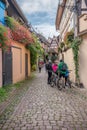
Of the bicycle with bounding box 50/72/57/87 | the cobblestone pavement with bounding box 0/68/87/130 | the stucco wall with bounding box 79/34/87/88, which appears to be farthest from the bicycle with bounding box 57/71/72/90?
the cobblestone pavement with bounding box 0/68/87/130

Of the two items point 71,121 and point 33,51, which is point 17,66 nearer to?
point 33,51

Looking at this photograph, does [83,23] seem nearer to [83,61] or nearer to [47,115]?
[83,61]

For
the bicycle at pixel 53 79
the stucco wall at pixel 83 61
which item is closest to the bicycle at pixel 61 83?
the bicycle at pixel 53 79

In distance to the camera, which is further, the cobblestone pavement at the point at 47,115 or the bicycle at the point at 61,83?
the bicycle at the point at 61,83

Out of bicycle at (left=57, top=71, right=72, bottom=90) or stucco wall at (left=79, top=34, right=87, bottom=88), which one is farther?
bicycle at (left=57, top=71, right=72, bottom=90)

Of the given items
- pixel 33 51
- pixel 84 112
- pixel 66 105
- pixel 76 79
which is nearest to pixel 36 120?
pixel 84 112

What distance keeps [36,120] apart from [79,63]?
827 cm

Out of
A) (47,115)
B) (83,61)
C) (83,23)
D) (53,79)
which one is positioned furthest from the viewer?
(53,79)

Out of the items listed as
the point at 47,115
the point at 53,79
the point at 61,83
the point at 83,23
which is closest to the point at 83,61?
the point at 61,83

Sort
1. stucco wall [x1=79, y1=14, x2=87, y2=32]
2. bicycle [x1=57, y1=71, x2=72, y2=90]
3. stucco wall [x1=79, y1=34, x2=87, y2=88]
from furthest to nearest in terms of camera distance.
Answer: bicycle [x1=57, y1=71, x2=72, y2=90]
stucco wall [x1=79, y1=34, x2=87, y2=88]
stucco wall [x1=79, y1=14, x2=87, y2=32]

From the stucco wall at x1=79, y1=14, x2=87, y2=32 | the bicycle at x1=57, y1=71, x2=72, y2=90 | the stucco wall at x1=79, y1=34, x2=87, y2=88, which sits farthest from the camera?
the bicycle at x1=57, y1=71, x2=72, y2=90

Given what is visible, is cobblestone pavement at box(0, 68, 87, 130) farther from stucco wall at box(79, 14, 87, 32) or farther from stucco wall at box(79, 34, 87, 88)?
stucco wall at box(79, 14, 87, 32)

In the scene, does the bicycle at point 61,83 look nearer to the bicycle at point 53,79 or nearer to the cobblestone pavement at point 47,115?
the bicycle at point 53,79

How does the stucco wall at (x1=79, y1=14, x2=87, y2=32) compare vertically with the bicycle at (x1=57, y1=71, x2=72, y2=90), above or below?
above
